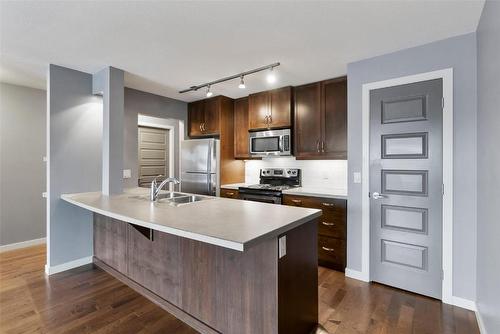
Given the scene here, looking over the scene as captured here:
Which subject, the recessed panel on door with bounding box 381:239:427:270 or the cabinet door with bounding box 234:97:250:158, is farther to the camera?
the cabinet door with bounding box 234:97:250:158

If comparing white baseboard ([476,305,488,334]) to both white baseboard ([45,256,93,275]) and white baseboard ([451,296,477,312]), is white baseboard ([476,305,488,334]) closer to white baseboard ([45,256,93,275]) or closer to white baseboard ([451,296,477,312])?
white baseboard ([451,296,477,312])

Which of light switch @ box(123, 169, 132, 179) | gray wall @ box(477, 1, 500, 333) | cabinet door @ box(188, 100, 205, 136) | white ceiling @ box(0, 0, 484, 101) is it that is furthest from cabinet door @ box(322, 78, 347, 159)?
light switch @ box(123, 169, 132, 179)

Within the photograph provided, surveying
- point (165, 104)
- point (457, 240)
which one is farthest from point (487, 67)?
point (165, 104)

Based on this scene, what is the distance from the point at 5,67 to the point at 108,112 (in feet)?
4.26

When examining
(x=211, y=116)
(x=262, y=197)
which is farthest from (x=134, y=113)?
(x=262, y=197)

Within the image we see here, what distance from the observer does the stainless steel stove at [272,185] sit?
3.54 m

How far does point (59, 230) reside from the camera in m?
2.97

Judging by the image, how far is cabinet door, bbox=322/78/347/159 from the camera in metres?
3.24

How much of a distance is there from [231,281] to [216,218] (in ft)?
1.40

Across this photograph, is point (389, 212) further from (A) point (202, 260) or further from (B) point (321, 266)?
(A) point (202, 260)

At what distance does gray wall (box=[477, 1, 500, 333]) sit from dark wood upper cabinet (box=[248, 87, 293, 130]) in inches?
82.8

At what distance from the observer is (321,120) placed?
135 inches

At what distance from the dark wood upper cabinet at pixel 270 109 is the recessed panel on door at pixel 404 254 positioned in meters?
1.98

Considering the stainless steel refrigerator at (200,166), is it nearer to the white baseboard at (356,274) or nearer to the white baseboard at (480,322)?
the white baseboard at (356,274)
